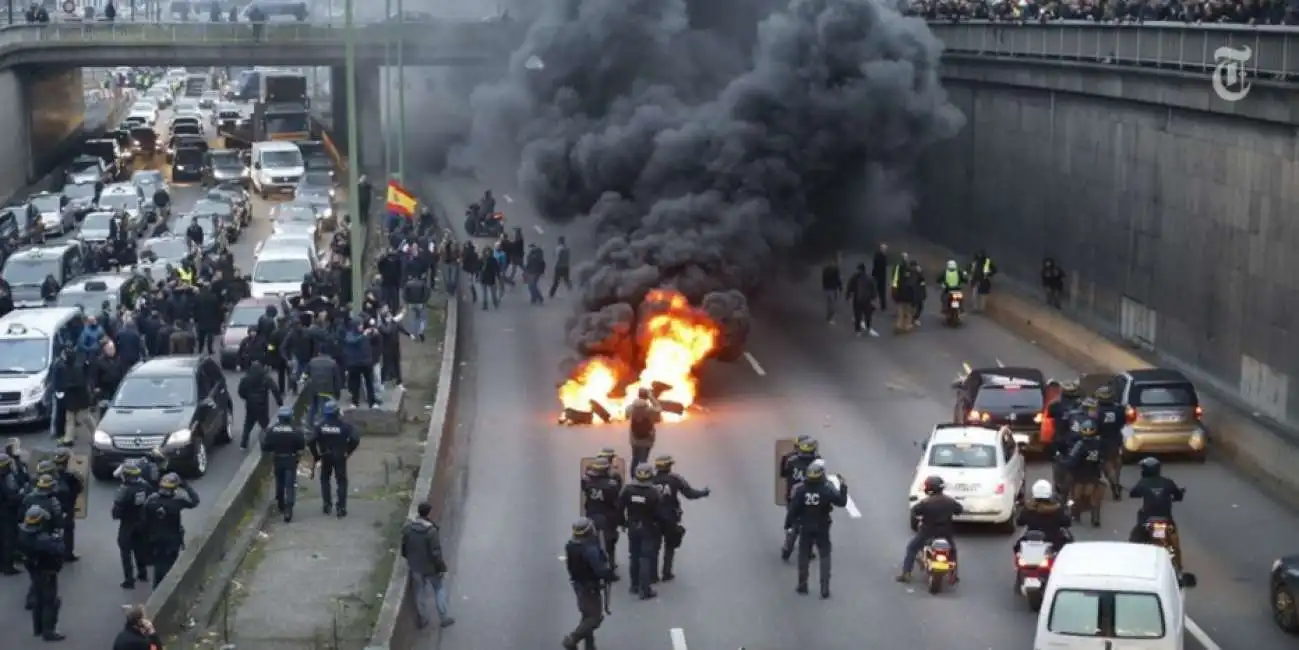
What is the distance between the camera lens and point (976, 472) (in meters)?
22.8

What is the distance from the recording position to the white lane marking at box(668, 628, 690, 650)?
1855 cm

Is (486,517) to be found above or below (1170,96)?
below

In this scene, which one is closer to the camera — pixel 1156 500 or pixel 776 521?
pixel 1156 500

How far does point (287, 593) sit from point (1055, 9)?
25709 mm

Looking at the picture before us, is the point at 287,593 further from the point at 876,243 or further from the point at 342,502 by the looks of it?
the point at 876,243

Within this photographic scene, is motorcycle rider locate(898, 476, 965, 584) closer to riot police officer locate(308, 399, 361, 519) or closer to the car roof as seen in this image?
riot police officer locate(308, 399, 361, 519)

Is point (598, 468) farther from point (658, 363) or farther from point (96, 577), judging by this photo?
point (658, 363)

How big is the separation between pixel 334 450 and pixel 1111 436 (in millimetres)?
8896

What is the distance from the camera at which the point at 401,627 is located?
18078 mm

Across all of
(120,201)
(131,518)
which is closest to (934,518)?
(131,518)

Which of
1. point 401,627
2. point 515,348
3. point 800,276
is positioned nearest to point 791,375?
point 800,276

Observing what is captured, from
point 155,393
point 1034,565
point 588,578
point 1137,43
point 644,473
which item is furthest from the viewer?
point 1137,43

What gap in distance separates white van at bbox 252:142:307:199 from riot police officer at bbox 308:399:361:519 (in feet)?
143

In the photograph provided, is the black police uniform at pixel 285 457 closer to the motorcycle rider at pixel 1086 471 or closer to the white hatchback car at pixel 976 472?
the white hatchback car at pixel 976 472
